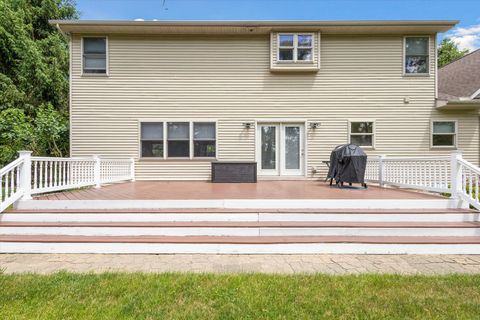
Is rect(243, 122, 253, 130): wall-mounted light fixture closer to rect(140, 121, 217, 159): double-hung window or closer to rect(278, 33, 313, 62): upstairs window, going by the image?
rect(140, 121, 217, 159): double-hung window

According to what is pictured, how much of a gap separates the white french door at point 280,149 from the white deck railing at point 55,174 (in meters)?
4.52

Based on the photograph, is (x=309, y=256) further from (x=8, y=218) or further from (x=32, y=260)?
(x=8, y=218)

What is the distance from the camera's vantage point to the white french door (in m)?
9.36

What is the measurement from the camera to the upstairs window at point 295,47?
361 inches

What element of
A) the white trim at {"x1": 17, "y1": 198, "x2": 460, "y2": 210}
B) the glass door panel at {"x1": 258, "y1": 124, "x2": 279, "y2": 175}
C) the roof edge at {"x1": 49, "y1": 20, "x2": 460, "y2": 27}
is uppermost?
the roof edge at {"x1": 49, "y1": 20, "x2": 460, "y2": 27}

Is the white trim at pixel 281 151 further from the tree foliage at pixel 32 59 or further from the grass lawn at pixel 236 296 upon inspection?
the tree foliage at pixel 32 59

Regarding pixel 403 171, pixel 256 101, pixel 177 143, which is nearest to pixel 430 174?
pixel 403 171

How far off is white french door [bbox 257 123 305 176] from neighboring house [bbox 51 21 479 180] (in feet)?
0.12

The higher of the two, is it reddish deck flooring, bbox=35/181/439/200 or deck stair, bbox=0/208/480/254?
reddish deck flooring, bbox=35/181/439/200

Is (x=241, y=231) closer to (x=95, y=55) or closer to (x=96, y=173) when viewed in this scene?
(x=96, y=173)

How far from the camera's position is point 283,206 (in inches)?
185

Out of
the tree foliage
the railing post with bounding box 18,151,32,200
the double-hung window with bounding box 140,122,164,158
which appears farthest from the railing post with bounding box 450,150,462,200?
the tree foliage

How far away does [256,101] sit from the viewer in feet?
30.9

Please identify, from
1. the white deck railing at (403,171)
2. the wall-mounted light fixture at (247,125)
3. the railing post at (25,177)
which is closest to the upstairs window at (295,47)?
the wall-mounted light fixture at (247,125)
